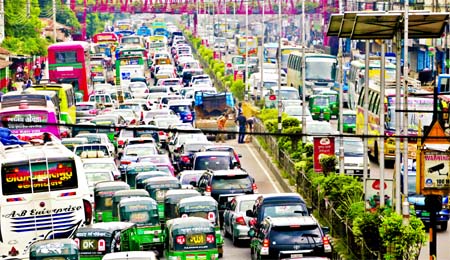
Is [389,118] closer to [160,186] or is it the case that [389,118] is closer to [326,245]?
[160,186]

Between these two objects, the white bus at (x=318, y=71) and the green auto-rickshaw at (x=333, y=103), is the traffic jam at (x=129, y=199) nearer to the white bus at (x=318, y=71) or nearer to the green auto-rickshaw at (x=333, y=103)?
the green auto-rickshaw at (x=333, y=103)

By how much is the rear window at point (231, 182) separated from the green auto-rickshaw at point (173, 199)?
72.8 inches

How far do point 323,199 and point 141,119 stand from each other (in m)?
29.7

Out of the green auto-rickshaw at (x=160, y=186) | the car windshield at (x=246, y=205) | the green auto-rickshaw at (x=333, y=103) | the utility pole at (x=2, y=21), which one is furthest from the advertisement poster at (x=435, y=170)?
the utility pole at (x=2, y=21)

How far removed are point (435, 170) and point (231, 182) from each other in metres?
11.6

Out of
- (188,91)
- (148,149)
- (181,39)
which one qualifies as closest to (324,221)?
(148,149)

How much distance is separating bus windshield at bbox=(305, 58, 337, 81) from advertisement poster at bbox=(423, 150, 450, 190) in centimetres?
5493

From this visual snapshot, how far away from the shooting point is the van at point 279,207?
110 feet

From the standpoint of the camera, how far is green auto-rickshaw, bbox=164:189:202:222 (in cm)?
3712

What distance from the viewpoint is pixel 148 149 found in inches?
2041

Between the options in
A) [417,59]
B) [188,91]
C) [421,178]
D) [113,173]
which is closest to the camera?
[421,178]

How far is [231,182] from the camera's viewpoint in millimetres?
40219

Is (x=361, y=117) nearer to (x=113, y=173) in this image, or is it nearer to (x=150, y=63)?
(x=113, y=173)

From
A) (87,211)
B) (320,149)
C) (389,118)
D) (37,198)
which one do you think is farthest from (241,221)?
(389,118)
